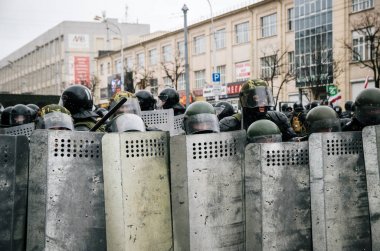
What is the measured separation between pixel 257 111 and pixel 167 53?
36.7 m

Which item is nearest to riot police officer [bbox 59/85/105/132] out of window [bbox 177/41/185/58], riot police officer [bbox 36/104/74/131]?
riot police officer [bbox 36/104/74/131]

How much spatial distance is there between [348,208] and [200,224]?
1351 millimetres

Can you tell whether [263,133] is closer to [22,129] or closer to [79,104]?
[79,104]

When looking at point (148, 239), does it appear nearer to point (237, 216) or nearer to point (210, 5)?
point (237, 216)

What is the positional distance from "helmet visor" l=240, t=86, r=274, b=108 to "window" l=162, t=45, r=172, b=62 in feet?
118

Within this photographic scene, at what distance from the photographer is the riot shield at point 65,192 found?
12.0 feet

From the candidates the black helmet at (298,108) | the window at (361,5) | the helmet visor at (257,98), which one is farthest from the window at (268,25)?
the helmet visor at (257,98)

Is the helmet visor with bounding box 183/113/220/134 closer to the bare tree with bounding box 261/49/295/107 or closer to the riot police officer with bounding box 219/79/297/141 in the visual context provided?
the riot police officer with bounding box 219/79/297/141

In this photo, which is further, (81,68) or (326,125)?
(81,68)

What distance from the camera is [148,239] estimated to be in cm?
397

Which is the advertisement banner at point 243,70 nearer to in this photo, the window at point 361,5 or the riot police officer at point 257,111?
the window at point 361,5

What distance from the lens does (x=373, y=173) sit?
4.09 meters

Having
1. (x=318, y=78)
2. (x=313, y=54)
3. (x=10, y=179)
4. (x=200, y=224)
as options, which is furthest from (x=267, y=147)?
(x=313, y=54)

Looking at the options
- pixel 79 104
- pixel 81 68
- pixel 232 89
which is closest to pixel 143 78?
pixel 232 89
